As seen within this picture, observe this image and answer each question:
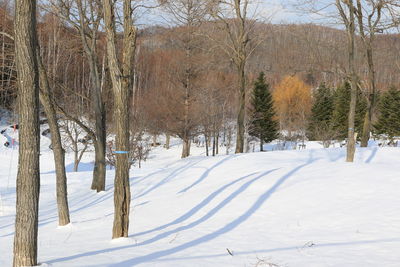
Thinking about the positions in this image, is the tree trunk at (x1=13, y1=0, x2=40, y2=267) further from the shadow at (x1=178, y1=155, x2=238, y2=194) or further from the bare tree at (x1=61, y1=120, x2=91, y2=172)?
the bare tree at (x1=61, y1=120, x2=91, y2=172)

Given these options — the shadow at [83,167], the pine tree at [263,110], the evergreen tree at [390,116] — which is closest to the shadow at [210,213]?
the shadow at [83,167]

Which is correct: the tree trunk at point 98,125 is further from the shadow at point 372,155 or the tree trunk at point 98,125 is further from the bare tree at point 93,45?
the shadow at point 372,155

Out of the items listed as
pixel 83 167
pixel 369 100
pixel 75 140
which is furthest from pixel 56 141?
pixel 83 167

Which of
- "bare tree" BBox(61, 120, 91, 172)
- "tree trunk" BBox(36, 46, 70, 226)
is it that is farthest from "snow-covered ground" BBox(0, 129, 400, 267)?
"bare tree" BBox(61, 120, 91, 172)

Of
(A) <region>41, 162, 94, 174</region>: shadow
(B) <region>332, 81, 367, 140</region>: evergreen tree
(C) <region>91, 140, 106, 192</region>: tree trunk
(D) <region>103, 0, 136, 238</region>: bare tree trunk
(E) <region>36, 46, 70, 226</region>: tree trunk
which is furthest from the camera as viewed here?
(B) <region>332, 81, 367, 140</region>: evergreen tree

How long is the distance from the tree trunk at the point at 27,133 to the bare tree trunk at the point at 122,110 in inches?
68.5

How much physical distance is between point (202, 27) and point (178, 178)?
394 inches

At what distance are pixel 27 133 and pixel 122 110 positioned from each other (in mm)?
1947

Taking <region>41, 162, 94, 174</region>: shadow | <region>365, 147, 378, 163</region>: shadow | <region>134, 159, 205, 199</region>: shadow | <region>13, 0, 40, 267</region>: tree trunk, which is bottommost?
<region>41, 162, 94, 174</region>: shadow

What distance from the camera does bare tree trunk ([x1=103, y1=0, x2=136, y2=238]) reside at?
6.40 metres

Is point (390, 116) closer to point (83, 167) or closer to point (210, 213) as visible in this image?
point (83, 167)

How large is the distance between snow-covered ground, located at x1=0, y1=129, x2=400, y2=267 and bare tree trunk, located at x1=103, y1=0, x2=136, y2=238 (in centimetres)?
43

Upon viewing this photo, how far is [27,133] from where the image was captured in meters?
4.69

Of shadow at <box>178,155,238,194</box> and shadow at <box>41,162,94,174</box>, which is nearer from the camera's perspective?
shadow at <box>178,155,238,194</box>
